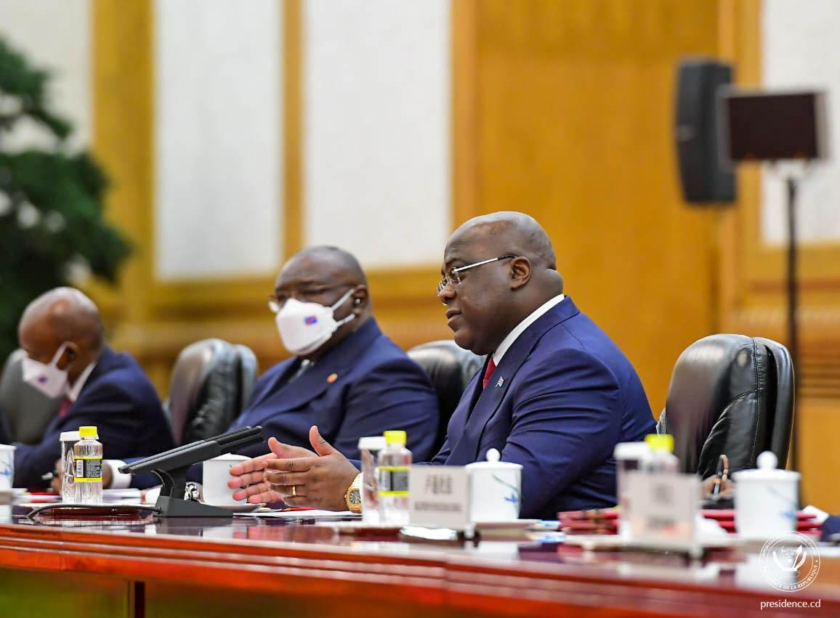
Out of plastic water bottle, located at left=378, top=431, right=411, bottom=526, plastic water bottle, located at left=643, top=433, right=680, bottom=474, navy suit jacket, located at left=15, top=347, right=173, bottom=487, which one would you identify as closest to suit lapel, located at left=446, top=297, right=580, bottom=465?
plastic water bottle, located at left=378, top=431, right=411, bottom=526

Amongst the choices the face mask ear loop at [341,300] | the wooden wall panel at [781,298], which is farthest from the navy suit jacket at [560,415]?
the wooden wall panel at [781,298]

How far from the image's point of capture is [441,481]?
7.44ft

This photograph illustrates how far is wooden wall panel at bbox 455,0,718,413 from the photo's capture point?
7.27 meters

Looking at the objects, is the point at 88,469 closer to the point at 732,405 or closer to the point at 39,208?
the point at 732,405

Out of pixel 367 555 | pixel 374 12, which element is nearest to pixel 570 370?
pixel 367 555

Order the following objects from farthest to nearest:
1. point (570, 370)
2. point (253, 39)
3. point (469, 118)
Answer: point (253, 39) < point (469, 118) < point (570, 370)

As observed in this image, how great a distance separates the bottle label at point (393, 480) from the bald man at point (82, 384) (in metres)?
2.12

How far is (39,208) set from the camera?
8.13 m

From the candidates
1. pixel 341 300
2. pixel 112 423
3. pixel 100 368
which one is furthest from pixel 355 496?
pixel 100 368

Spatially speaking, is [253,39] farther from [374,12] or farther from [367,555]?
[367,555]

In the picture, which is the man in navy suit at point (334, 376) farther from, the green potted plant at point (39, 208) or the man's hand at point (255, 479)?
the green potted plant at point (39, 208)

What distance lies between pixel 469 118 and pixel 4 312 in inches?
107

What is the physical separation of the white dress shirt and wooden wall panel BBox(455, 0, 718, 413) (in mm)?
4012

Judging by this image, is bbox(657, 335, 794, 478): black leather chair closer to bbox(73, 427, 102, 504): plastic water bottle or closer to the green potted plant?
bbox(73, 427, 102, 504): plastic water bottle
